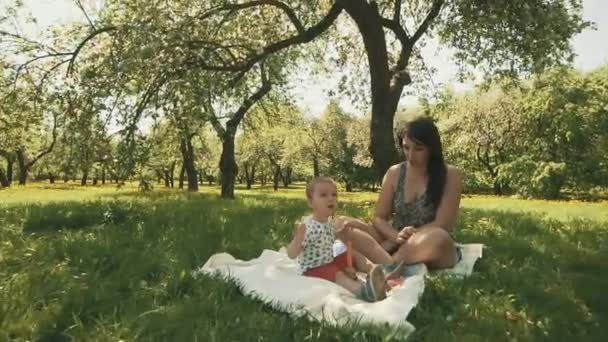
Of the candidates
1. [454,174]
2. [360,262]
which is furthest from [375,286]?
[454,174]

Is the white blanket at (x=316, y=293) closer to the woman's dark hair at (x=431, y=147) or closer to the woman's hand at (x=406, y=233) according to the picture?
the woman's hand at (x=406, y=233)

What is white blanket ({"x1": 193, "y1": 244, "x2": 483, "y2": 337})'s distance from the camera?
15.3 feet

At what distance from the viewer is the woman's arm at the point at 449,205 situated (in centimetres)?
667

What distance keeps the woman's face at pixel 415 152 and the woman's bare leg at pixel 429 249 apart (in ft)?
3.11

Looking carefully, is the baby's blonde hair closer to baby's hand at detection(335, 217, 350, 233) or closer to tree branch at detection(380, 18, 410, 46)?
baby's hand at detection(335, 217, 350, 233)

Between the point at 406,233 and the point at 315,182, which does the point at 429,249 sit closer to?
the point at 406,233

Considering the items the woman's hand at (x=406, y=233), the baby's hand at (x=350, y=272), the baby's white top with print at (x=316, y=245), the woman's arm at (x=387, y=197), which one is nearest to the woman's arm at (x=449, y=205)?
the woman's hand at (x=406, y=233)

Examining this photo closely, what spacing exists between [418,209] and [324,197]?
159 cm

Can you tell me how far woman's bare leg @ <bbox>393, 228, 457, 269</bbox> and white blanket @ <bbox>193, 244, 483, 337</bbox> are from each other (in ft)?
0.42

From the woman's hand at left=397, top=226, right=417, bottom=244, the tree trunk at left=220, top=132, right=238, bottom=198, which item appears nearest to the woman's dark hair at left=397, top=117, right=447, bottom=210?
the woman's hand at left=397, top=226, right=417, bottom=244

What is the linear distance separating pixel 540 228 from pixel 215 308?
7.67 metres

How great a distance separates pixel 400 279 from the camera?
5.89 metres

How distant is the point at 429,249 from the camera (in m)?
6.22

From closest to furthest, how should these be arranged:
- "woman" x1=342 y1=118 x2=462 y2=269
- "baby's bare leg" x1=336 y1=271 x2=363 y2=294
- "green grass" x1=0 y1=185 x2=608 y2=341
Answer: "green grass" x1=0 y1=185 x2=608 y2=341 < "baby's bare leg" x1=336 y1=271 x2=363 y2=294 < "woman" x1=342 y1=118 x2=462 y2=269
